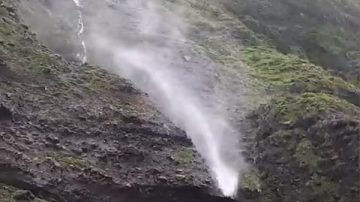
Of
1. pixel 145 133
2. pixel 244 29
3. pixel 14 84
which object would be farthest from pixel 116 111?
pixel 244 29

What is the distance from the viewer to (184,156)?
2198cm

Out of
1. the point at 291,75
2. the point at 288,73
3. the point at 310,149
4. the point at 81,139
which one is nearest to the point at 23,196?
the point at 81,139

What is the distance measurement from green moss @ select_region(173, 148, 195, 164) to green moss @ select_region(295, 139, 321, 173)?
358 cm

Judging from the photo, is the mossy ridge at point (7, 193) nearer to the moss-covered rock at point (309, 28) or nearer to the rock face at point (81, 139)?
the rock face at point (81, 139)

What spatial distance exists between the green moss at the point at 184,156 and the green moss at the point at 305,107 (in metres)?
4.45

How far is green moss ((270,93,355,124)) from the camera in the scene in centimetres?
2450

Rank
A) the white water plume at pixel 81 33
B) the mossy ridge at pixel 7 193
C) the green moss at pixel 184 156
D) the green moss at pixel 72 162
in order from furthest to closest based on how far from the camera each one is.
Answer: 1. the white water plume at pixel 81 33
2. the green moss at pixel 184 156
3. the green moss at pixel 72 162
4. the mossy ridge at pixel 7 193

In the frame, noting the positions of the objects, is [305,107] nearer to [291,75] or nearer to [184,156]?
[184,156]

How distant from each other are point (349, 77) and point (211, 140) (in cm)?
1738

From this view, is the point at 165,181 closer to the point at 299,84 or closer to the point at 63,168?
the point at 63,168

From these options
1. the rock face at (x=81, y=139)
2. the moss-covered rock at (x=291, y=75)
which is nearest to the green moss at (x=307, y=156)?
the rock face at (x=81, y=139)

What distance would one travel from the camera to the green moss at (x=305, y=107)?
24.5m

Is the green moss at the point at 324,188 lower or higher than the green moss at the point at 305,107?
lower

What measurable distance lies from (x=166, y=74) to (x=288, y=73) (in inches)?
252
